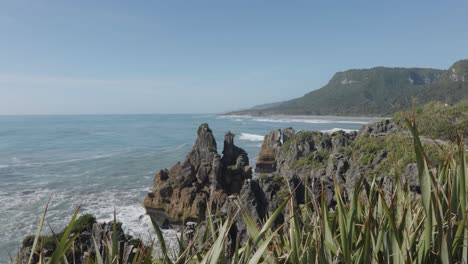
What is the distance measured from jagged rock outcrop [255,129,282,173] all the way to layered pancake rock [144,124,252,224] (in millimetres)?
13382

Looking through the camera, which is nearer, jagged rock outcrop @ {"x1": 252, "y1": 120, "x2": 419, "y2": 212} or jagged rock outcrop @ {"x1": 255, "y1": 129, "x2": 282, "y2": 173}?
jagged rock outcrop @ {"x1": 252, "y1": 120, "x2": 419, "y2": 212}

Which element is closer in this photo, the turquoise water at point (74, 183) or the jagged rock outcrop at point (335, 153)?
→ the jagged rock outcrop at point (335, 153)

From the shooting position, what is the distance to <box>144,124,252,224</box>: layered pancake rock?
2445 cm

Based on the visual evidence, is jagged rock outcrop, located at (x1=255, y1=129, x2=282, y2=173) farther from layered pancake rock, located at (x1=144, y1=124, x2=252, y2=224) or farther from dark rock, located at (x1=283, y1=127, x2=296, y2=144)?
layered pancake rock, located at (x1=144, y1=124, x2=252, y2=224)

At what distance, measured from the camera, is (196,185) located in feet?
85.3

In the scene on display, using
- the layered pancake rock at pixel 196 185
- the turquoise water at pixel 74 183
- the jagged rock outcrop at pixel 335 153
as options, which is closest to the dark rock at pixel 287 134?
the jagged rock outcrop at pixel 335 153

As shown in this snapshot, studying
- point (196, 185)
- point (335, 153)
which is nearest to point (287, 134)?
point (335, 153)

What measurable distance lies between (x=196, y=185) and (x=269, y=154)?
1996 centimetres

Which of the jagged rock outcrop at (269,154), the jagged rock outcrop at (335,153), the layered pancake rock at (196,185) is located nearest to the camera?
the jagged rock outcrop at (335,153)

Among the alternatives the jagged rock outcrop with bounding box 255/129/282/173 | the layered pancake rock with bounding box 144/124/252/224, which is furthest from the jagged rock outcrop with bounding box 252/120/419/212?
the layered pancake rock with bounding box 144/124/252/224

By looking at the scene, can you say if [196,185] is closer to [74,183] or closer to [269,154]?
[74,183]

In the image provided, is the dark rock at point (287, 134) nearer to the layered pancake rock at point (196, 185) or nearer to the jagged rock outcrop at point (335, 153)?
the jagged rock outcrop at point (335, 153)

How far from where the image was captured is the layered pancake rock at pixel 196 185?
24453 millimetres

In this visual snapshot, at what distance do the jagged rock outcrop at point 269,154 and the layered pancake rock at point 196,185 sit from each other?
13.4 metres
